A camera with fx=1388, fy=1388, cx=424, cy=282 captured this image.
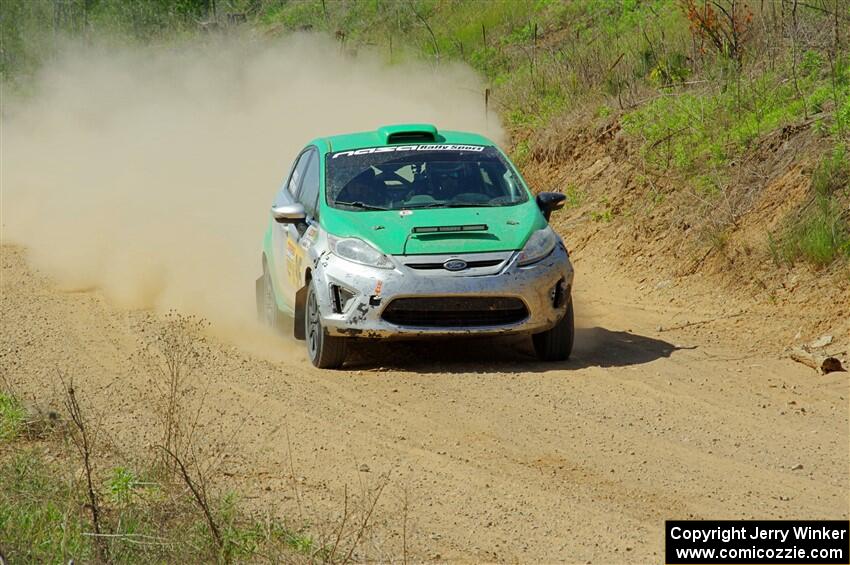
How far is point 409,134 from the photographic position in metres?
11.8

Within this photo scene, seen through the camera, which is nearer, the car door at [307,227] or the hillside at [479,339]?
the hillside at [479,339]

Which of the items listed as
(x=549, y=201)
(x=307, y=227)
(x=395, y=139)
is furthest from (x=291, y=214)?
(x=549, y=201)

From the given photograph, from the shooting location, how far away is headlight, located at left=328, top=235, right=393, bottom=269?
10.2 m

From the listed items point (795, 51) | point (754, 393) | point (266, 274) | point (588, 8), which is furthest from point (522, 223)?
point (588, 8)

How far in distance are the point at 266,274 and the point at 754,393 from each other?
4.89 meters

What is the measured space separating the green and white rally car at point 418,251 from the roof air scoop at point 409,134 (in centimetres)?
1

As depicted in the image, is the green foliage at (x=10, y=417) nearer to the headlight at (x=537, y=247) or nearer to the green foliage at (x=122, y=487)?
the green foliage at (x=122, y=487)

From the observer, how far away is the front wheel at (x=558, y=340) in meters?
10.5

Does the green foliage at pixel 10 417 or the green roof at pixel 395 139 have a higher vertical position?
the green roof at pixel 395 139

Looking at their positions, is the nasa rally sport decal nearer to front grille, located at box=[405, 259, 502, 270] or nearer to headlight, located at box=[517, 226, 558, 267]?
headlight, located at box=[517, 226, 558, 267]

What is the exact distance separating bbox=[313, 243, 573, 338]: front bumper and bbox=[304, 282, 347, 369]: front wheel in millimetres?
145

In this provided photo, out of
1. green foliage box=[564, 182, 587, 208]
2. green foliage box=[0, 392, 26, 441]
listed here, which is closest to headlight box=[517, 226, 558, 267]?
green foliage box=[0, 392, 26, 441]

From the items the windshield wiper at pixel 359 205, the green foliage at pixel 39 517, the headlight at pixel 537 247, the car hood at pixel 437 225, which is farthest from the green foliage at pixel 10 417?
the headlight at pixel 537 247

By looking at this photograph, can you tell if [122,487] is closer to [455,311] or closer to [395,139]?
[455,311]
